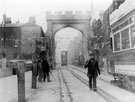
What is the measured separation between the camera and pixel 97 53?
147ft

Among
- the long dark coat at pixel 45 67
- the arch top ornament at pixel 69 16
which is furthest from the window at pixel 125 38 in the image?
the arch top ornament at pixel 69 16

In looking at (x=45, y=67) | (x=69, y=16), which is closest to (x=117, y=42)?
(x=45, y=67)

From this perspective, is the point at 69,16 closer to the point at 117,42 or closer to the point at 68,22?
the point at 68,22

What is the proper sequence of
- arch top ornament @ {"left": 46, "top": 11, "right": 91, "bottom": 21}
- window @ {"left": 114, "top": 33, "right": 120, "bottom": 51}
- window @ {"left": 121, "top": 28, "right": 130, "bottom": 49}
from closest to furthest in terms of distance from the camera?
window @ {"left": 121, "top": 28, "right": 130, "bottom": 49}
window @ {"left": 114, "top": 33, "right": 120, "bottom": 51}
arch top ornament @ {"left": 46, "top": 11, "right": 91, "bottom": 21}

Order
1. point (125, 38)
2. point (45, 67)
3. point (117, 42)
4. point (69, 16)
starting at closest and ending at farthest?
point (125, 38) → point (117, 42) → point (45, 67) → point (69, 16)

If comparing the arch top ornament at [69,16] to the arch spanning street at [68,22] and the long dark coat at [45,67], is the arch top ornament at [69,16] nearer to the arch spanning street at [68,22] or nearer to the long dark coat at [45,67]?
the arch spanning street at [68,22]

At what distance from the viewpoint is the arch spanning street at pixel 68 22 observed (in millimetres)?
52125

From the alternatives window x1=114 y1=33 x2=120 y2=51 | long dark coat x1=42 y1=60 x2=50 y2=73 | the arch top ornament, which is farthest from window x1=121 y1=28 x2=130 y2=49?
the arch top ornament

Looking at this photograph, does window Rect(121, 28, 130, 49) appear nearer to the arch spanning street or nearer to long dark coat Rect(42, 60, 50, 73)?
long dark coat Rect(42, 60, 50, 73)

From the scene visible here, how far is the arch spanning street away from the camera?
52.1 meters

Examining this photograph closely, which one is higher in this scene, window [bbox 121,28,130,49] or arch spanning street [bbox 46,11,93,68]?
arch spanning street [bbox 46,11,93,68]

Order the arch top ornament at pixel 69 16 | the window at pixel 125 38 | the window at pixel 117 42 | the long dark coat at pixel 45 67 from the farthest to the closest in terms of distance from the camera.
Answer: the arch top ornament at pixel 69 16, the long dark coat at pixel 45 67, the window at pixel 117 42, the window at pixel 125 38

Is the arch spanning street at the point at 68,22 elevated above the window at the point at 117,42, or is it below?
above

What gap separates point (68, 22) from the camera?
52781 mm
